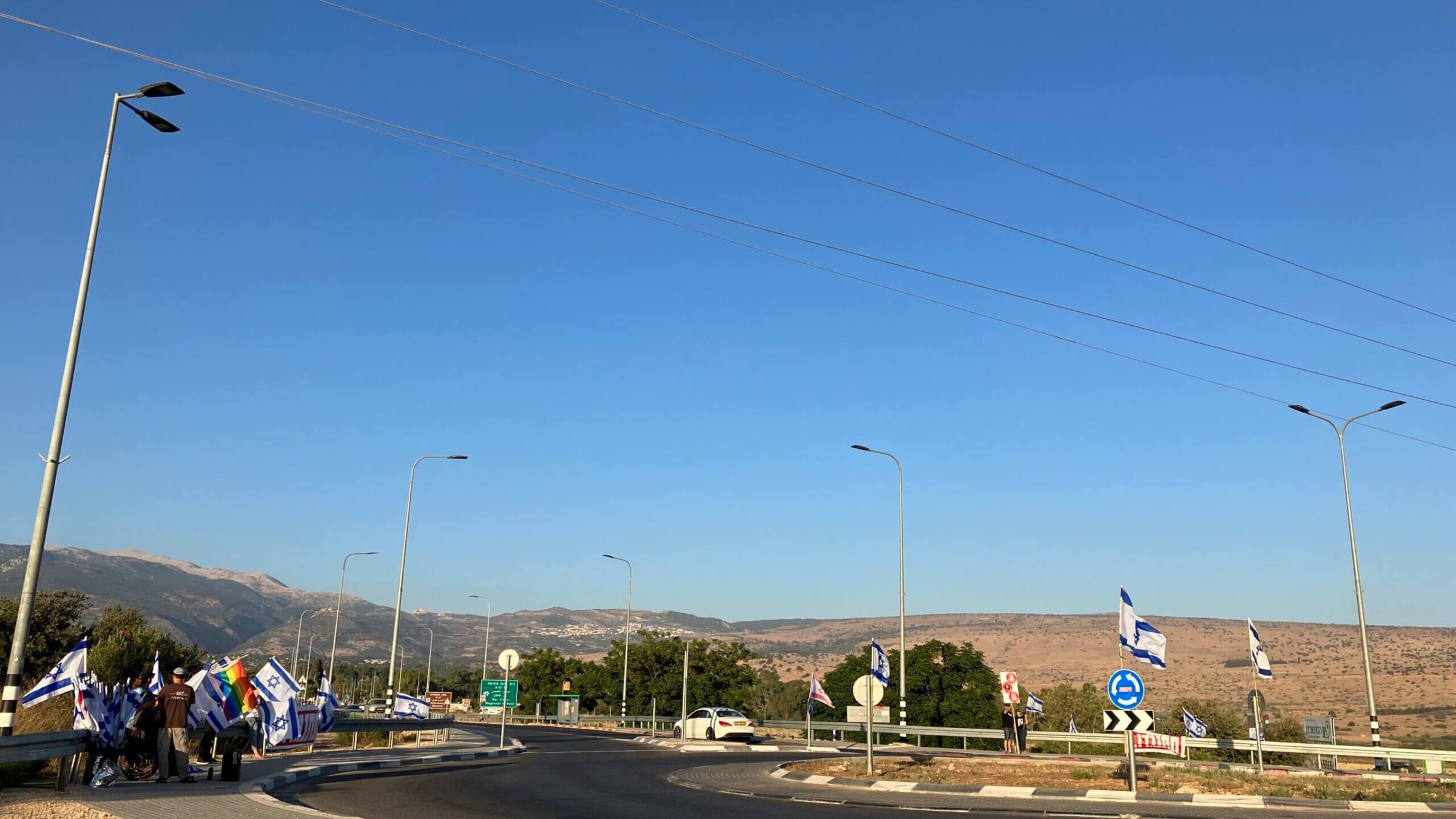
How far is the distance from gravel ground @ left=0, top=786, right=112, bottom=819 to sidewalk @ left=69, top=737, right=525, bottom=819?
191 mm

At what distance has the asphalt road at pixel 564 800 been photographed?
15758 mm

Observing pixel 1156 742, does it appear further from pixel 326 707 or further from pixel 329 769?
pixel 326 707

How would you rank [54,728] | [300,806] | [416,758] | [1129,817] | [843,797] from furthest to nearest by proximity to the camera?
[416,758] < [54,728] < [843,797] < [1129,817] < [300,806]

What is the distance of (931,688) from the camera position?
6462cm

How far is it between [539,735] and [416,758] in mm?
24588

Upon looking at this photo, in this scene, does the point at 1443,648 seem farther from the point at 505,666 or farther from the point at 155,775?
the point at 155,775

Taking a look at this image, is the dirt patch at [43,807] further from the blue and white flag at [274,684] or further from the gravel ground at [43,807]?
the blue and white flag at [274,684]

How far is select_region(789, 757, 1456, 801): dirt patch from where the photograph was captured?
20578 mm

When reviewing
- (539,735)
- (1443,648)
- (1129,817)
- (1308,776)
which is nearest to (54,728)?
(1129,817)

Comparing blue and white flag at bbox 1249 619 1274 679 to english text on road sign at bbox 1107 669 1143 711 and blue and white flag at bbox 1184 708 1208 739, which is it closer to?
blue and white flag at bbox 1184 708 1208 739

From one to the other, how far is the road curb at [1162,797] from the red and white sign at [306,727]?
11.9 meters

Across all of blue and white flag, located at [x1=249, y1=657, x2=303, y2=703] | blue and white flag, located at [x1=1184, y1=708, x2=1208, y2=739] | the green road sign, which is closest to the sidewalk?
blue and white flag, located at [x1=249, y1=657, x2=303, y2=703]

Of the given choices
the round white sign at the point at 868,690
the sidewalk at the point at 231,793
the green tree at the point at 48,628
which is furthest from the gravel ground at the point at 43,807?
the green tree at the point at 48,628

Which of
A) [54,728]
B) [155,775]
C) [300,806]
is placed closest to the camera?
[300,806]
